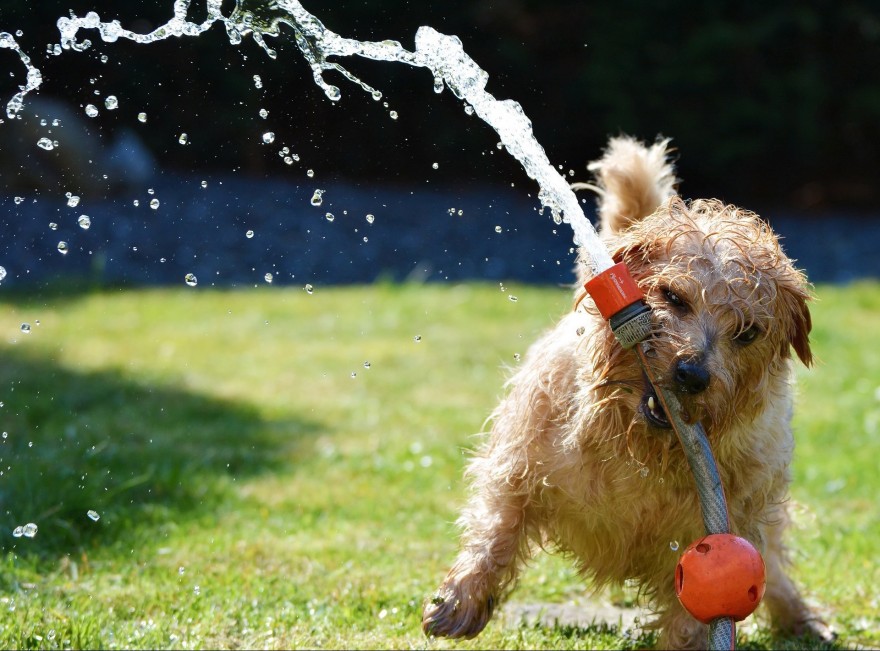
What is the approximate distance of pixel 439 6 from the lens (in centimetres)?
1211

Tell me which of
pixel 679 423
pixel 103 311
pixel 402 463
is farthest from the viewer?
pixel 103 311

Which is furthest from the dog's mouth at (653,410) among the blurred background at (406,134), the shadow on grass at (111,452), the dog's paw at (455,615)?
the blurred background at (406,134)

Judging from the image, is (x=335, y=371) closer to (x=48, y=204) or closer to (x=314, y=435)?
(x=314, y=435)

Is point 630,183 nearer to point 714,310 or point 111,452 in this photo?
point 714,310

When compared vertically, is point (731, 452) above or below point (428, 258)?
below

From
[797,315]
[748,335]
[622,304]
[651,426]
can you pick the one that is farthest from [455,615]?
[797,315]

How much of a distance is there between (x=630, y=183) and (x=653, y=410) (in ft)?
4.26

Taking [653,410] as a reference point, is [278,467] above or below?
below

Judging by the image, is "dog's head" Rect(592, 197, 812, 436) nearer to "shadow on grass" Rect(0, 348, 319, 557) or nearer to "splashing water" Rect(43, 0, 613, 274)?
"splashing water" Rect(43, 0, 613, 274)

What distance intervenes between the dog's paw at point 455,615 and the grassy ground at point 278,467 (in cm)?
31

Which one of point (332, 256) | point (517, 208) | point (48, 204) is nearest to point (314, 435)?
point (332, 256)

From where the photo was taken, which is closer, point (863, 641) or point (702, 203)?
point (702, 203)

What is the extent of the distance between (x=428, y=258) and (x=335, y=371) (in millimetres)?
4514

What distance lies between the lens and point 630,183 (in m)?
4.12
